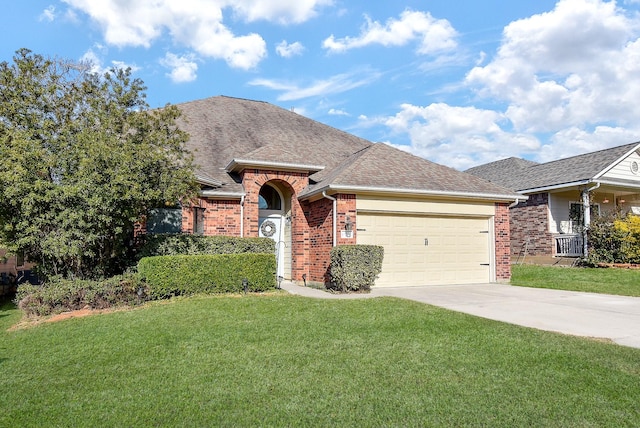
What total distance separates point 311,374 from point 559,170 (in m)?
18.0

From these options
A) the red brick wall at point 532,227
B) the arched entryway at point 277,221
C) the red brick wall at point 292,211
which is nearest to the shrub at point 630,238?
the red brick wall at point 532,227

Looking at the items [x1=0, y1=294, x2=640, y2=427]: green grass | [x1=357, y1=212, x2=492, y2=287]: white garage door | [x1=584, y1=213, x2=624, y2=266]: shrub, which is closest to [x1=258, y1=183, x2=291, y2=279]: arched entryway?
[x1=357, y1=212, x2=492, y2=287]: white garage door

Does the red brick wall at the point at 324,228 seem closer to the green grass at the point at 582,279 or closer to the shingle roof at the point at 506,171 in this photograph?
the green grass at the point at 582,279

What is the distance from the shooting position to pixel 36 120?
8.77 metres

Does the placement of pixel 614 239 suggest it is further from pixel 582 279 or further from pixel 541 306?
pixel 541 306

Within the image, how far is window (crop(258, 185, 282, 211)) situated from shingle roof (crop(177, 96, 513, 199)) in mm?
1350

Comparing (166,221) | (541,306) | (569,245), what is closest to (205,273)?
(166,221)

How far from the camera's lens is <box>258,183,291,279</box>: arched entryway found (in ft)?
44.7

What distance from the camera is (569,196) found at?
1800 cm

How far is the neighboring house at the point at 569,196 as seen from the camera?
53.6 feet

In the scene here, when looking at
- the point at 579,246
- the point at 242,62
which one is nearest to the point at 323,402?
the point at 242,62

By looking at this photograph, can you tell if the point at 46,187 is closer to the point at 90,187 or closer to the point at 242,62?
the point at 90,187

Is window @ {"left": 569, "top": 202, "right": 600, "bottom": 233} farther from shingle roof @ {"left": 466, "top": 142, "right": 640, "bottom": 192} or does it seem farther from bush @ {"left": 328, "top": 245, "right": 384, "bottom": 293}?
bush @ {"left": 328, "top": 245, "right": 384, "bottom": 293}

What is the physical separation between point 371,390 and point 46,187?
749cm
